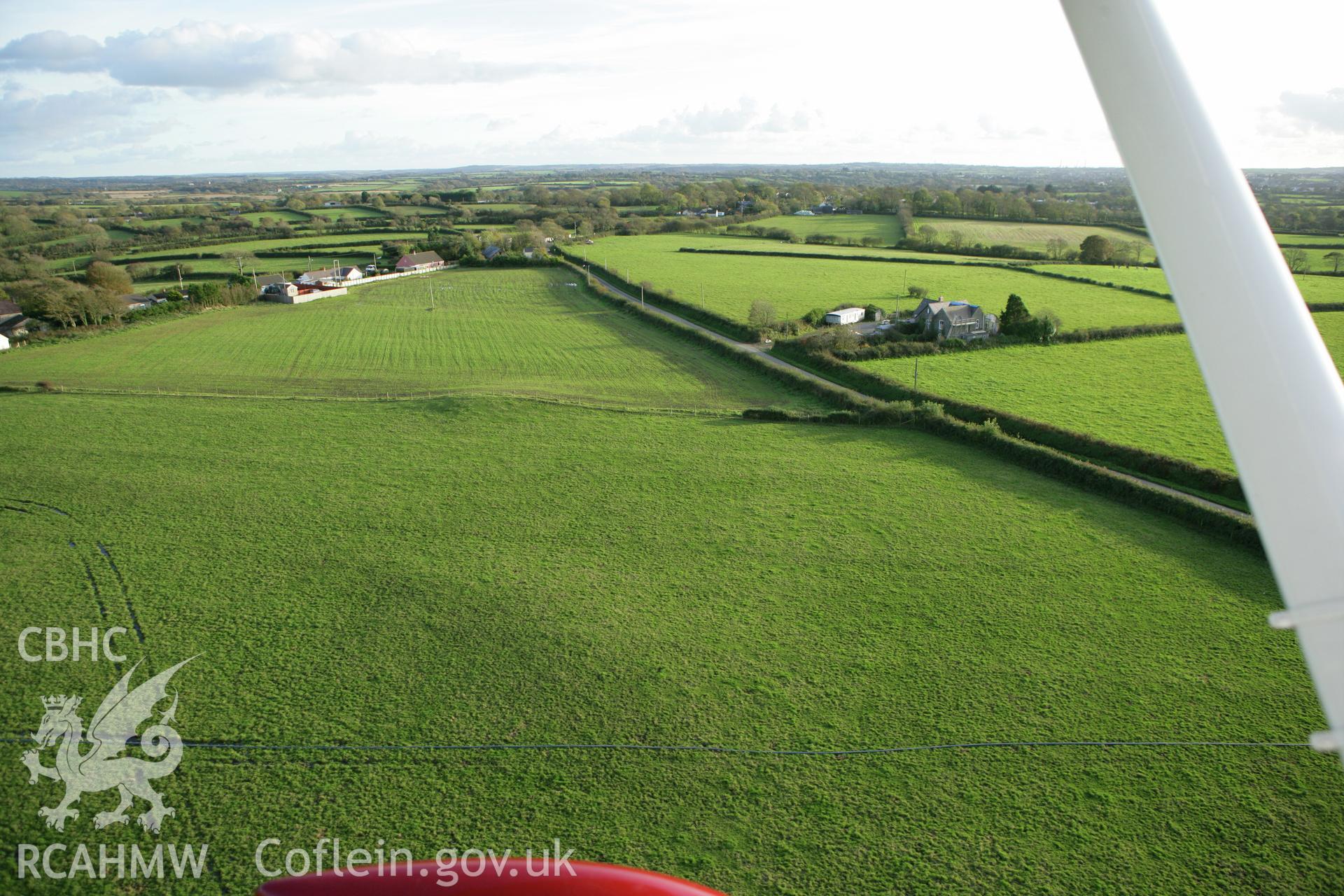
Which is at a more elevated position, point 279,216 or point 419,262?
point 279,216

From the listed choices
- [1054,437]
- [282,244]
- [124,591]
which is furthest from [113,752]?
[282,244]

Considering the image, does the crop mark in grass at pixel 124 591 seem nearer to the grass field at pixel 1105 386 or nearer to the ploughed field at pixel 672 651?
the ploughed field at pixel 672 651

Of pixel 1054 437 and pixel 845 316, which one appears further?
pixel 845 316

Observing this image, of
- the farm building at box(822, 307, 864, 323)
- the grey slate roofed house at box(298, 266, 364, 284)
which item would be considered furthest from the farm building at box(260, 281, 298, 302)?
the farm building at box(822, 307, 864, 323)

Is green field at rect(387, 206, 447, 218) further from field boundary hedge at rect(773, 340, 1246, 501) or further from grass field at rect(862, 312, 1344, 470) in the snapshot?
grass field at rect(862, 312, 1344, 470)

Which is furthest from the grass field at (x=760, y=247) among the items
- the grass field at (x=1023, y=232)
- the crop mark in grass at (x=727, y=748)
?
Result: the crop mark in grass at (x=727, y=748)

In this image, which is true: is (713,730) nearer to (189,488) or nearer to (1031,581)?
(1031,581)

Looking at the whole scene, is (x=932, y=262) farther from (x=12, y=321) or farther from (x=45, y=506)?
(x=12, y=321)
